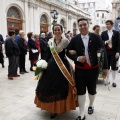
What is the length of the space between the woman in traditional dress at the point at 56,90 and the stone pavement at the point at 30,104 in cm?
30

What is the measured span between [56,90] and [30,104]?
1.13 meters

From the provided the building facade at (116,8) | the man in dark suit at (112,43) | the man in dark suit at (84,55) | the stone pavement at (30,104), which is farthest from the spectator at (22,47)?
the building facade at (116,8)

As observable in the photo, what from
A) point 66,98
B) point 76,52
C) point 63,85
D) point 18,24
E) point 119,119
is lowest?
point 119,119

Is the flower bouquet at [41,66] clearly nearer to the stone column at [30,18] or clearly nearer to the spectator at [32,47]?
the spectator at [32,47]

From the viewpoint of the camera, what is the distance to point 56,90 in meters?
3.19

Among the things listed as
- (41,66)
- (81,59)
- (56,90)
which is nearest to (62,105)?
(56,90)

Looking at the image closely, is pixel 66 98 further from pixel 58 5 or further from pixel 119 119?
pixel 58 5

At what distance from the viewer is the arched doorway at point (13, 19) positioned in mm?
15510

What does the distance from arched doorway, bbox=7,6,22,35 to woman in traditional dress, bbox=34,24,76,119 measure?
42.2ft

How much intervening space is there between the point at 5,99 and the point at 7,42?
2.39 meters

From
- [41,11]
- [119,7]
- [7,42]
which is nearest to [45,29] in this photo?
[41,11]

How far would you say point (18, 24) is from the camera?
16656 mm

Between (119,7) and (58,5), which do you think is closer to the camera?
(58,5)

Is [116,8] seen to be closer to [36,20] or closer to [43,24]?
[43,24]
